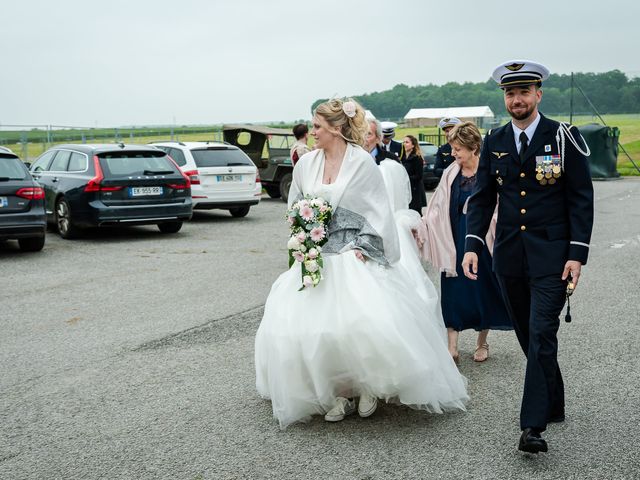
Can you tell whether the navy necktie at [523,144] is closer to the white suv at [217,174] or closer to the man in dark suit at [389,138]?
the man in dark suit at [389,138]

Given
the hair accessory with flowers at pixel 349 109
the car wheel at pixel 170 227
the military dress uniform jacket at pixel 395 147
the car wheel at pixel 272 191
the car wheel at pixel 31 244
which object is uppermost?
the hair accessory with flowers at pixel 349 109

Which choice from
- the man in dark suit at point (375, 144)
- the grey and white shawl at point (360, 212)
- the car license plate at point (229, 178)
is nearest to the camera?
the grey and white shawl at point (360, 212)

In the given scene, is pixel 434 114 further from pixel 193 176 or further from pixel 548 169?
pixel 548 169

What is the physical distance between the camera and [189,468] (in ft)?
13.6

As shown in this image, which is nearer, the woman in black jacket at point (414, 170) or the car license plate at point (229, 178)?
the woman in black jacket at point (414, 170)

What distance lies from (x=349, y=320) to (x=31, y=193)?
892 centimetres

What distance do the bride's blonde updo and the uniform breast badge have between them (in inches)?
53.2

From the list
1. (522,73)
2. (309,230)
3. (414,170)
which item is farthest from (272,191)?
(522,73)

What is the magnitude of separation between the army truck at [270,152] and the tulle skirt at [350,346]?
16555 millimetres

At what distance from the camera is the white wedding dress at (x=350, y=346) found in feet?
15.3

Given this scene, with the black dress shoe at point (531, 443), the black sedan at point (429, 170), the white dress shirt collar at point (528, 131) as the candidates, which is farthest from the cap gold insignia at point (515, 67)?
the black sedan at point (429, 170)

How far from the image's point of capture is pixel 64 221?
46.7 ft

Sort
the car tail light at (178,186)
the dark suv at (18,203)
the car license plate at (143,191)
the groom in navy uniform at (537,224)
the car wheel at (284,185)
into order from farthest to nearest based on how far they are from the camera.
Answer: the car wheel at (284,185) → the car tail light at (178,186) → the car license plate at (143,191) → the dark suv at (18,203) → the groom in navy uniform at (537,224)

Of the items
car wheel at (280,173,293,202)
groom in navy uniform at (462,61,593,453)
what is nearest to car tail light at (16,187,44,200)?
groom in navy uniform at (462,61,593,453)
